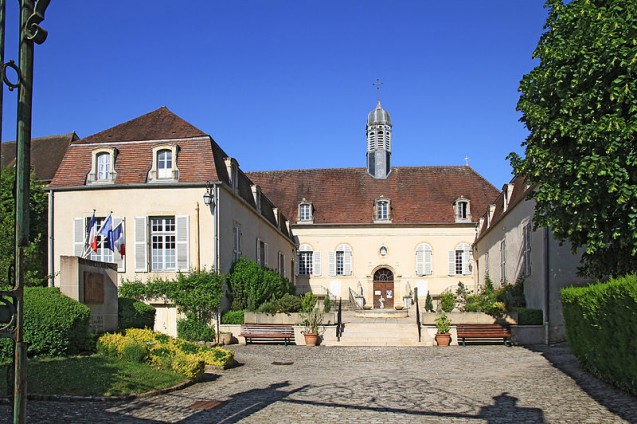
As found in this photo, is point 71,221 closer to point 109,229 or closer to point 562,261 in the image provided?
point 109,229

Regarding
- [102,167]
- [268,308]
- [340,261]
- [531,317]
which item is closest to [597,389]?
[531,317]

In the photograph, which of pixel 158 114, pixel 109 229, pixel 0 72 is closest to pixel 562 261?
pixel 109 229

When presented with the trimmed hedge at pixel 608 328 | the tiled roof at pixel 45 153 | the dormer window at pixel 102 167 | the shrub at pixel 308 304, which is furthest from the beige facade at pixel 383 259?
the trimmed hedge at pixel 608 328

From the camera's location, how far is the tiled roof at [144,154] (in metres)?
21.2

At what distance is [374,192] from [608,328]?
30074 millimetres

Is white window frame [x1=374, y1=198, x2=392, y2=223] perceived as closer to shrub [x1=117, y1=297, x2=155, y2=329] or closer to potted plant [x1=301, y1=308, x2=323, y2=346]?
potted plant [x1=301, y1=308, x2=323, y2=346]

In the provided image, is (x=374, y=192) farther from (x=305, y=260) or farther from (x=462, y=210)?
(x=305, y=260)

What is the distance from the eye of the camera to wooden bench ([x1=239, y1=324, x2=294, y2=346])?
1992cm

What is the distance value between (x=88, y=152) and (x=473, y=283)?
2403 centimetres

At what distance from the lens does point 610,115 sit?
1125 centimetres

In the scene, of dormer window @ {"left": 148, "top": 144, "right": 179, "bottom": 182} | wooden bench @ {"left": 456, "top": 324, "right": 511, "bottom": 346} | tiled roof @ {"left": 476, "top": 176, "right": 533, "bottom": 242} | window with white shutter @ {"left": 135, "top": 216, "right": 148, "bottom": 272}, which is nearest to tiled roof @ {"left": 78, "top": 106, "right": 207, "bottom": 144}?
dormer window @ {"left": 148, "top": 144, "right": 179, "bottom": 182}

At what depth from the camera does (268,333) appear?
20.0 meters

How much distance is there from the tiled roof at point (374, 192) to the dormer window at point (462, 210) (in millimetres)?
356

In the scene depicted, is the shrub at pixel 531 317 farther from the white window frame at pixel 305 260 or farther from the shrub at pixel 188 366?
the white window frame at pixel 305 260
